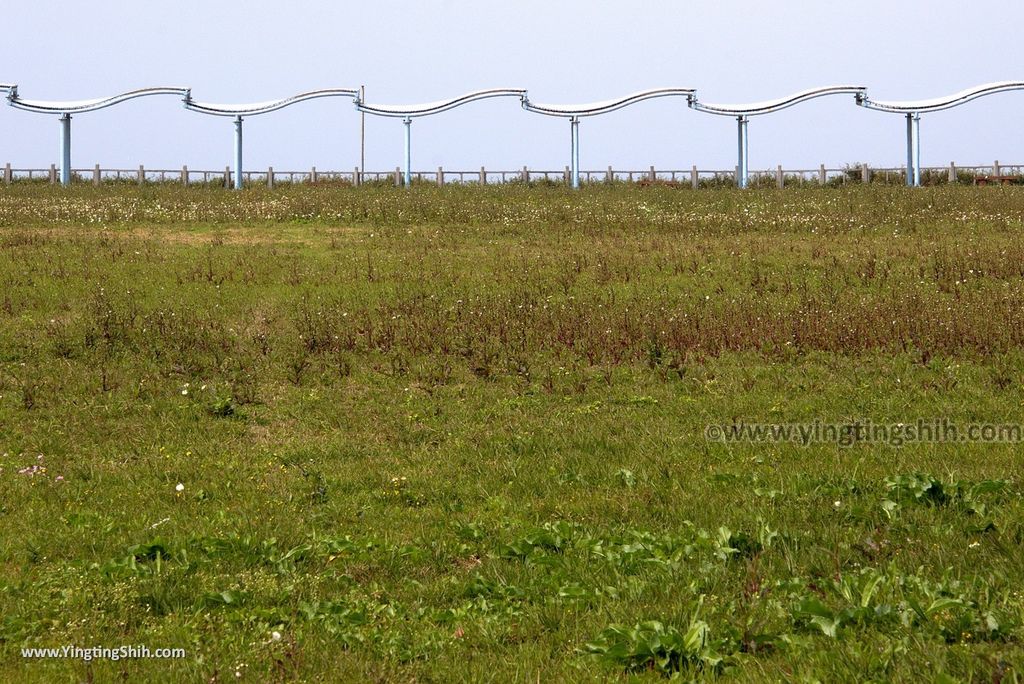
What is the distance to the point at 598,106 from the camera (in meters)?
45.1

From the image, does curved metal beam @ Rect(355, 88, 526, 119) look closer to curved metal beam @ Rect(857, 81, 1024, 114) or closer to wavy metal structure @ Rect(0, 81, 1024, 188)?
wavy metal structure @ Rect(0, 81, 1024, 188)

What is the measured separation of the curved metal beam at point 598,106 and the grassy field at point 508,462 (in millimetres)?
21647

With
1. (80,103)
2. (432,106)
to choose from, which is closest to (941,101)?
(432,106)

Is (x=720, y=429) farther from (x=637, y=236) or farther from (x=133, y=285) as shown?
(x=637, y=236)

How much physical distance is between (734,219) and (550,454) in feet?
67.0

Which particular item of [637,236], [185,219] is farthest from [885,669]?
[185,219]

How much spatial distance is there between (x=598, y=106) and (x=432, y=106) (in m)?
6.89

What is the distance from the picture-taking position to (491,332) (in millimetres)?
15875

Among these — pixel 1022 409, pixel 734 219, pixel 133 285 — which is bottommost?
pixel 1022 409

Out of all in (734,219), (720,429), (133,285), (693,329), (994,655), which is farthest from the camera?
(734,219)

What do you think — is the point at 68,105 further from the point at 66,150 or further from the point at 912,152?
the point at 912,152

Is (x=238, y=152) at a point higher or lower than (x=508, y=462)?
higher

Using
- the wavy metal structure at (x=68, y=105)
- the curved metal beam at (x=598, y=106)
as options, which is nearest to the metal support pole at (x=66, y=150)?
the wavy metal structure at (x=68, y=105)

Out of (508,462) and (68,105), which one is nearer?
(508,462)
